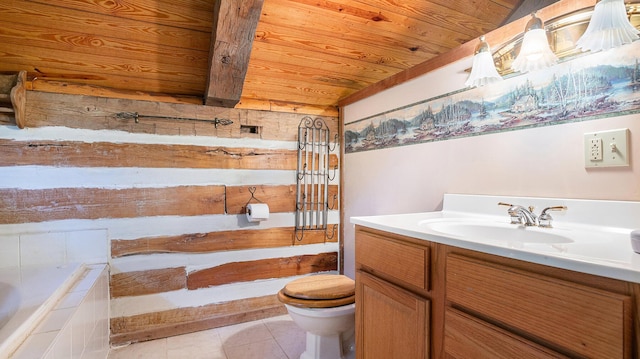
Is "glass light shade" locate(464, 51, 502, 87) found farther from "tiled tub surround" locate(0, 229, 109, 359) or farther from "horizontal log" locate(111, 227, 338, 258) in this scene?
"tiled tub surround" locate(0, 229, 109, 359)

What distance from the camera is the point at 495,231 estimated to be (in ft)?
4.25

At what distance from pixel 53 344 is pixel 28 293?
566 mm

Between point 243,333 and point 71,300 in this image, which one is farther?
point 243,333

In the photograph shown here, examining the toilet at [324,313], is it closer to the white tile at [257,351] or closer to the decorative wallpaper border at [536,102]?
the white tile at [257,351]

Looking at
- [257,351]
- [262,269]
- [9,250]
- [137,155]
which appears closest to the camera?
[9,250]

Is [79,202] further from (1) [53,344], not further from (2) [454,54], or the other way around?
(2) [454,54]

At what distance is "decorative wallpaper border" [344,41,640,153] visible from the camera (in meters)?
1.13

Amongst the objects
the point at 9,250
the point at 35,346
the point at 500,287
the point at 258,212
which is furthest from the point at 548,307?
the point at 9,250

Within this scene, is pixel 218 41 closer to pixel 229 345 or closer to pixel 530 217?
pixel 530 217

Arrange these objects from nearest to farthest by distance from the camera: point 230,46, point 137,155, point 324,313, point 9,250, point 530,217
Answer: point 530,217 → point 324,313 → point 230,46 → point 9,250 → point 137,155

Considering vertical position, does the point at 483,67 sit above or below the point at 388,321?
above

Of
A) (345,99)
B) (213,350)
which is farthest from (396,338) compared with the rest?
(345,99)

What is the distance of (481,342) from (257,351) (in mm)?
1569

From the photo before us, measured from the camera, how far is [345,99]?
2.69m
